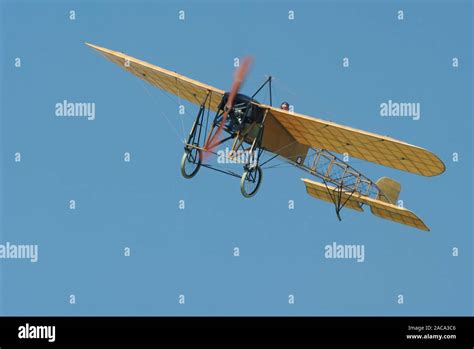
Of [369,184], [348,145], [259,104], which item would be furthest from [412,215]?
[259,104]

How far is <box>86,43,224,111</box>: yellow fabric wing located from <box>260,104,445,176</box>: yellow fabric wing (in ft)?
9.02

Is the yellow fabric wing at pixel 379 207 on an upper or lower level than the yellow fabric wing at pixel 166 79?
lower

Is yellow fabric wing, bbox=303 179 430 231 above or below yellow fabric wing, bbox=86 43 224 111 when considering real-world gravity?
below

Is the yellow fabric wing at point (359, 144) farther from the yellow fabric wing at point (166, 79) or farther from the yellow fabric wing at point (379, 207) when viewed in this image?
the yellow fabric wing at point (379, 207)

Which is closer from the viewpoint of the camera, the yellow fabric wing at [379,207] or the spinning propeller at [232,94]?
the spinning propeller at [232,94]

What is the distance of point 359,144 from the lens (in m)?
45.8

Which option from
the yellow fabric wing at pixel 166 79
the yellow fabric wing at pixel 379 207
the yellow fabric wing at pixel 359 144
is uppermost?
the yellow fabric wing at pixel 166 79

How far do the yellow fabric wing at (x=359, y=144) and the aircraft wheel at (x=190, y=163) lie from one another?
283cm

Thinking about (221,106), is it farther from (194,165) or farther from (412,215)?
(412,215)

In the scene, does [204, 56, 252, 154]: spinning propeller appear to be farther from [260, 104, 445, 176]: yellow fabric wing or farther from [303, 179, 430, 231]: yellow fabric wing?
[303, 179, 430, 231]: yellow fabric wing

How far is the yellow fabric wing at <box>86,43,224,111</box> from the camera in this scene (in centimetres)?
4684

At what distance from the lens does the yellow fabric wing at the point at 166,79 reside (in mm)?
46844

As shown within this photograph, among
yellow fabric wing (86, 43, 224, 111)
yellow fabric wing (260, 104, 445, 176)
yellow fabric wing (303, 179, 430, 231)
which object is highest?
yellow fabric wing (86, 43, 224, 111)

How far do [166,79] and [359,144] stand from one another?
7.17 metres
